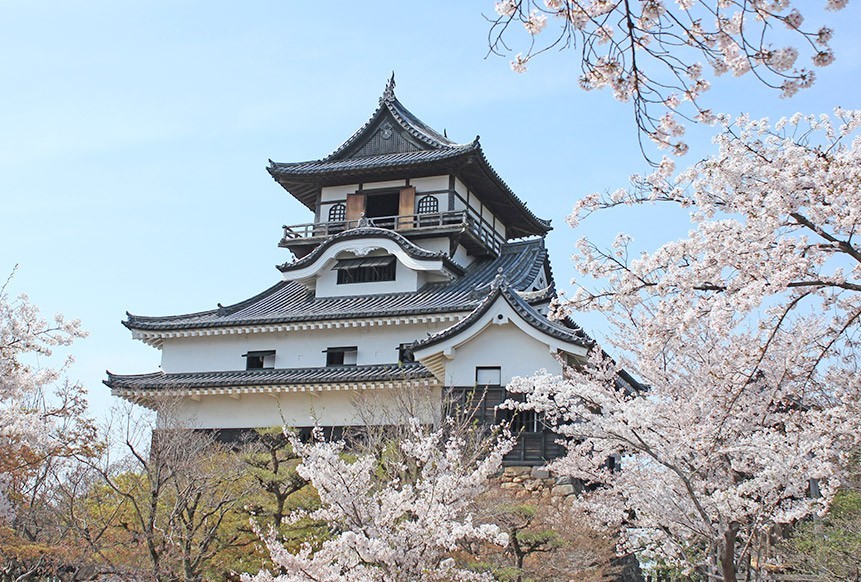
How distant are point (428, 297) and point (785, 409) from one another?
10177 mm

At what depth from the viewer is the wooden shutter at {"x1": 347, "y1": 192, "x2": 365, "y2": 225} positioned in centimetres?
2511

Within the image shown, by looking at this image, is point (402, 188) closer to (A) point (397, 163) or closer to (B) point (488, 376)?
(A) point (397, 163)

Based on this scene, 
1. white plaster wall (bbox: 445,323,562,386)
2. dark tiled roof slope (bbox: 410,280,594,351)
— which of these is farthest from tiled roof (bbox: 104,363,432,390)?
dark tiled roof slope (bbox: 410,280,594,351)

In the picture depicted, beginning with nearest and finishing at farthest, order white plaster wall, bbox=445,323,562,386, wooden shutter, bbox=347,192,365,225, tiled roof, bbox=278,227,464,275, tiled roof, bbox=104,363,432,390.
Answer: white plaster wall, bbox=445,323,562,386 → tiled roof, bbox=104,363,432,390 → tiled roof, bbox=278,227,464,275 → wooden shutter, bbox=347,192,365,225

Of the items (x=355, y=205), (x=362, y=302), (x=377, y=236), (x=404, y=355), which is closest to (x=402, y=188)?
(x=355, y=205)

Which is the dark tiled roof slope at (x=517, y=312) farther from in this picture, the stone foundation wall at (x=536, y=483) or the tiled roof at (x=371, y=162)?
the tiled roof at (x=371, y=162)

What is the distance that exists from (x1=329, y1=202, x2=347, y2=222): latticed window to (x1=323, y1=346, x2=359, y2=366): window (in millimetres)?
5281

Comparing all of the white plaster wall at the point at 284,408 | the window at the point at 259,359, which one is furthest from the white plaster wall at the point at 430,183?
the white plaster wall at the point at 284,408

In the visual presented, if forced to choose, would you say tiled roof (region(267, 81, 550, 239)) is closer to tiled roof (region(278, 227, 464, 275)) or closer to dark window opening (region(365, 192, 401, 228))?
dark window opening (region(365, 192, 401, 228))

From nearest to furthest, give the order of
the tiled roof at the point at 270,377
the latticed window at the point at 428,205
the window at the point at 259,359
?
the tiled roof at the point at 270,377 → the window at the point at 259,359 → the latticed window at the point at 428,205

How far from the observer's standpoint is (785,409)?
43.9 feet

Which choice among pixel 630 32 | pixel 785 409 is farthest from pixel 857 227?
pixel 785 409

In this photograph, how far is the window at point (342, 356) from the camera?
21312 millimetres

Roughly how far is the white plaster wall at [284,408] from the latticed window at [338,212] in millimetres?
6503
